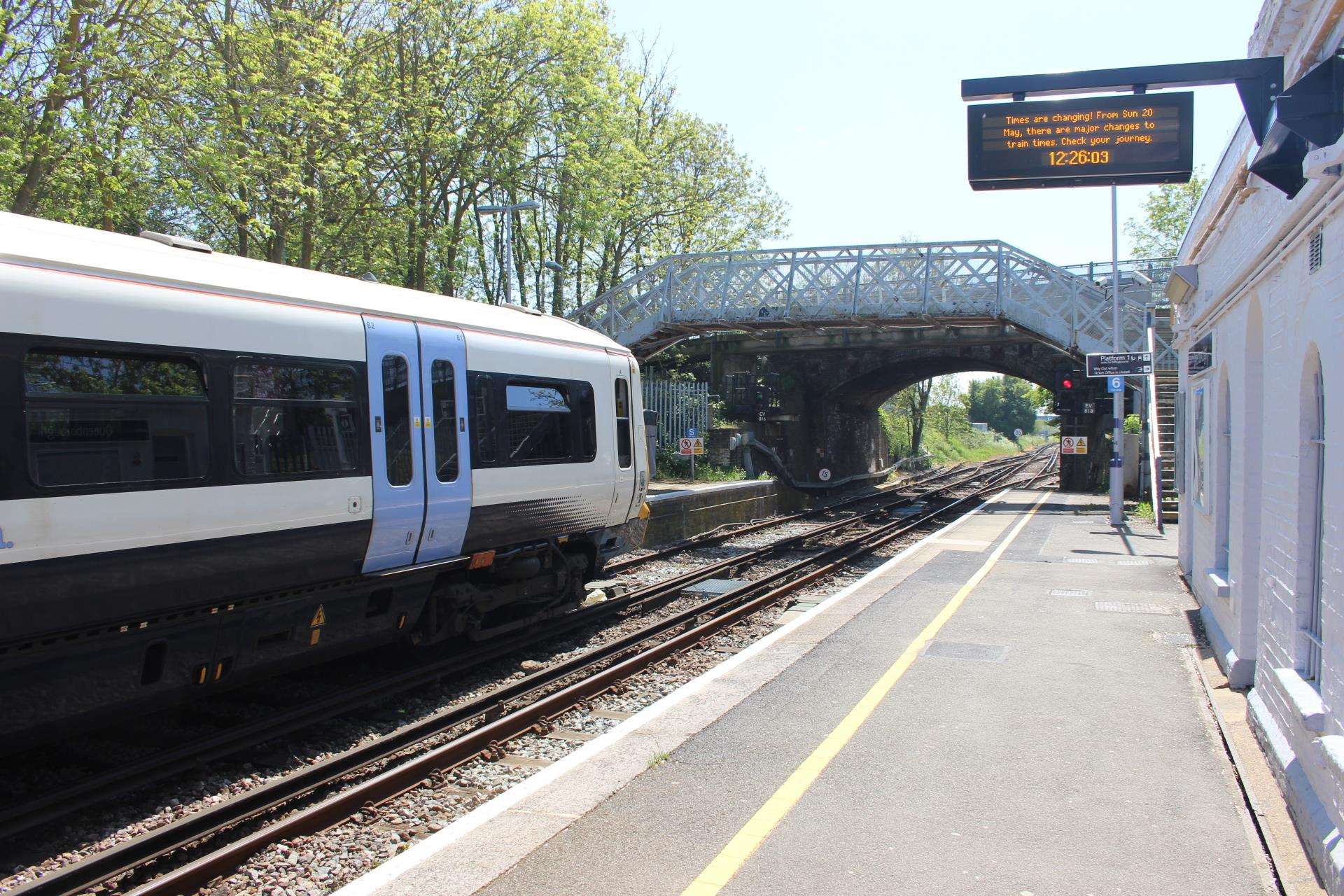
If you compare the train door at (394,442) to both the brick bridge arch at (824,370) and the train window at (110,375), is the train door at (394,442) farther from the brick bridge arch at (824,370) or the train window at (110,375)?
the brick bridge arch at (824,370)

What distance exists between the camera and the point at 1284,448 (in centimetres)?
565

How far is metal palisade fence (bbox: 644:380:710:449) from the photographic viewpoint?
88.9ft

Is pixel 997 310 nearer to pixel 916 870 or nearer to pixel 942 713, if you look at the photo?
pixel 942 713

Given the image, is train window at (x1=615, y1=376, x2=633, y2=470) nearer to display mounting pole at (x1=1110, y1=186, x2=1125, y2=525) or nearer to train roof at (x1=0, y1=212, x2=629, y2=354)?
train roof at (x1=0, y1=212, x2=629, y2=354)

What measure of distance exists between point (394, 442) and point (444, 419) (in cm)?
61

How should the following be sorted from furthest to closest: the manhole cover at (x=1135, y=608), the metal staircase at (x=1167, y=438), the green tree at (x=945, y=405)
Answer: the green tree at (x=945, y=405) → the metal staircase at (x=1167, y=438) → the manhole cover at (x=1135, y=608)

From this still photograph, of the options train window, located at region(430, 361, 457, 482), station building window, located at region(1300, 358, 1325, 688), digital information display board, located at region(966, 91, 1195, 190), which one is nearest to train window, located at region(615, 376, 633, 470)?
train window, located at region(430, 361, 457, 482)

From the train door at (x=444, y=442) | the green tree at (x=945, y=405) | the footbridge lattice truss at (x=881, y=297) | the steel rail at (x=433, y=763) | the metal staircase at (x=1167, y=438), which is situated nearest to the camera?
the steel rail at (x=433, y=763)

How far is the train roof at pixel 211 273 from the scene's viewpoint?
5352mm

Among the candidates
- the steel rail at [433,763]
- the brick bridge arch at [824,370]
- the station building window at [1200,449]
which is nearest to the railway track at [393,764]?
the steel rail at [433,763]

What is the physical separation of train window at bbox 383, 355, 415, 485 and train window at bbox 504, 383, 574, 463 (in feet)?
4.37

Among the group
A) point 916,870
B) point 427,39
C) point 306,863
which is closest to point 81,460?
point 306,863

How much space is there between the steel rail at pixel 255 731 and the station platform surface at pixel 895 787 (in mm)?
2260

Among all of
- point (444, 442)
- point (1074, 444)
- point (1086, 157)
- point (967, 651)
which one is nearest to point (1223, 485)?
point (967, 651)
